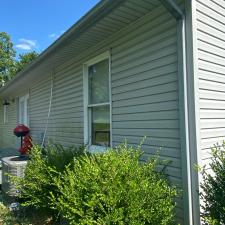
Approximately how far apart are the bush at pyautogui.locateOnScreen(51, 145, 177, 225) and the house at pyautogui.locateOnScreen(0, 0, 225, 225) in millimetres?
529

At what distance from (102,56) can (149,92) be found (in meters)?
1.77

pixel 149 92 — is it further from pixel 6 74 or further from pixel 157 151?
pixel 6 74

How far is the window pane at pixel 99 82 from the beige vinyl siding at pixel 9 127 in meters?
8.20

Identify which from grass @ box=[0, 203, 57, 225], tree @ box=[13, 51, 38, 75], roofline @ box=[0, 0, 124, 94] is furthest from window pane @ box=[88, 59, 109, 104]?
tree @ box=[13, 51, 38, 75]

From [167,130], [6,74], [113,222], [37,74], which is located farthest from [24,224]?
[6,74]

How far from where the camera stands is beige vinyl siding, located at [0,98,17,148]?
46.1 ft

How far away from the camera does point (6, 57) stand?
33.1 metres

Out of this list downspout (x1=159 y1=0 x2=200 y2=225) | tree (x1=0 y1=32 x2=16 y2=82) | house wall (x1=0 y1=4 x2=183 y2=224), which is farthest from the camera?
tree (x1=0 y1=32 x2=16 y2=82)

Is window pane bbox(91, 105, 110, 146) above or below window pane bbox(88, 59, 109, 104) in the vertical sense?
below

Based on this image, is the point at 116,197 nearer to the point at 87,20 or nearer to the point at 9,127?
the point at 87,20

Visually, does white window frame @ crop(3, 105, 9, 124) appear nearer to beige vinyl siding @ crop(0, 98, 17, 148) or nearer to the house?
beige vinyl siding @ crop(0, 98, 17, 148)

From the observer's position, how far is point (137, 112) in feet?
15.7

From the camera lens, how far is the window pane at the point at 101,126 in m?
5.88

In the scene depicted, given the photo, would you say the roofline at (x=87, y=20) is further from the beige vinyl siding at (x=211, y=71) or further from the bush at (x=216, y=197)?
the bush at (x=216, y=197)
